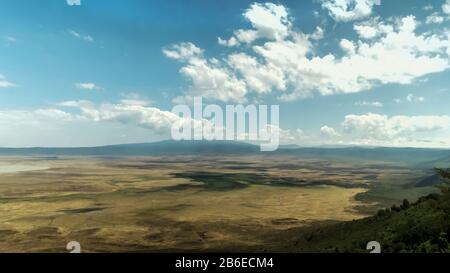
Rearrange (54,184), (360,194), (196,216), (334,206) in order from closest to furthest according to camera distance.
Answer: (196,216)
(334,206)
(360,194)
(54,184)

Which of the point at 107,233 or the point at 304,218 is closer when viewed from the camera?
the point at 107,233

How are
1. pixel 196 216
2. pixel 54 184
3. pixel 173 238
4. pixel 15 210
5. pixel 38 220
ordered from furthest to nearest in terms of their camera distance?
pixel 54 184, pixel 15 210, pixel 196 216, pixel 38 220, pixel 173 238

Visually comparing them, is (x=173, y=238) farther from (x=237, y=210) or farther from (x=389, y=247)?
(x=389, y=247)

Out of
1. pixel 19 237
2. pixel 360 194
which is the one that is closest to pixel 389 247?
pixel 19 237

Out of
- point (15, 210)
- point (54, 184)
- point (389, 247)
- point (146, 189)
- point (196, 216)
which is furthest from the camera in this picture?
point (54, 184)

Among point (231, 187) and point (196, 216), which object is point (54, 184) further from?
point (196, 216)
